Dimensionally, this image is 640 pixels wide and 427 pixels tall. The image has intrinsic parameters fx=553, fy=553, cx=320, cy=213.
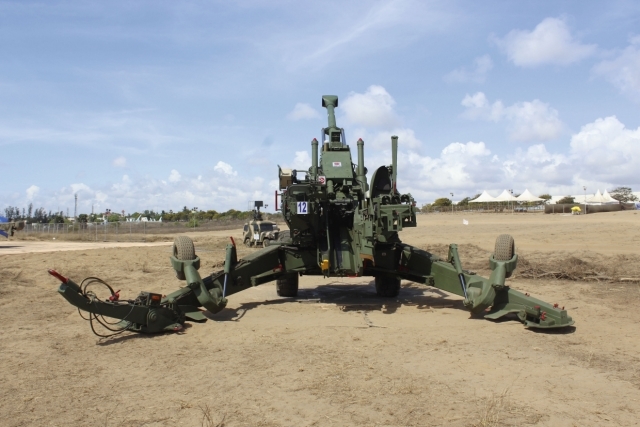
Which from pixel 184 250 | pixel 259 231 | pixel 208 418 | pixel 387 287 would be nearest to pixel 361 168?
pixel 387 287

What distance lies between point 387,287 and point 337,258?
2.60 meters

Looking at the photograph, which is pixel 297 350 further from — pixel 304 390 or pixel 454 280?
pixel 454 280

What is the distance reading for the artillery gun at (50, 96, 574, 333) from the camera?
802 centimetres

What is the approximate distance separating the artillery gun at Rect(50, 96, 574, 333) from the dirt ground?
346 millimetres

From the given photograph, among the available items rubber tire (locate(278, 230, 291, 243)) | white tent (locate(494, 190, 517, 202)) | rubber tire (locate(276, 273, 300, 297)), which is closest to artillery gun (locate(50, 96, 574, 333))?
rubber tire (locate(278, 230, 291, 243))

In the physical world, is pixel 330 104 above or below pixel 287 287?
above

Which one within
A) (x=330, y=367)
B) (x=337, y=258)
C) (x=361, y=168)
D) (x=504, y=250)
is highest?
(x=361, y=168)

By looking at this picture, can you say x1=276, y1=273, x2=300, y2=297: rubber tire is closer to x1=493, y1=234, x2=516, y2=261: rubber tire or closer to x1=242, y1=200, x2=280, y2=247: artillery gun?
x1=493, y1=234, x2=516, y2=261: rubber tire

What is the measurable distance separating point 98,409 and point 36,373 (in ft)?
5.10

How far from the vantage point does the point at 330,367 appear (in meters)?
6.16

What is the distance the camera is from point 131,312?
7.59 metres

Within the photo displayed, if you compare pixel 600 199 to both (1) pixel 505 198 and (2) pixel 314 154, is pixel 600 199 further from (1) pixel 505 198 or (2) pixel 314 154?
(2) pixel 314 154

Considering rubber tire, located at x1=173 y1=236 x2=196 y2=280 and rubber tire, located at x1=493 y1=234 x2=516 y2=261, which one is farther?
rubber tire, located at x1=173 y1=236 x2=196 y2=280

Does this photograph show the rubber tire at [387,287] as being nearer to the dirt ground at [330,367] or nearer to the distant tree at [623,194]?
the dirt ground at [330,367]
